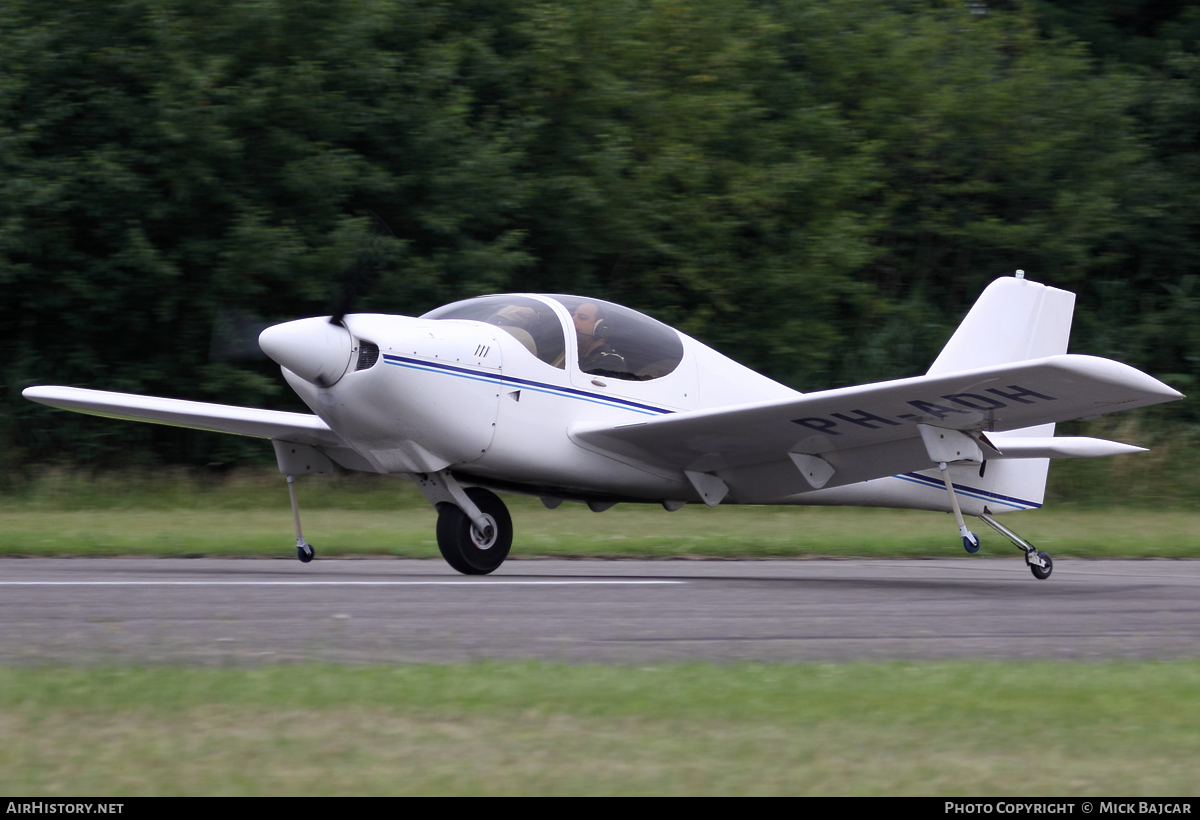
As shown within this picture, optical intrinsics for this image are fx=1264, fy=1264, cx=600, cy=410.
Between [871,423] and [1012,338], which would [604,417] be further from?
Answer: [1012,338]

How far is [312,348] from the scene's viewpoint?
7.88 meters

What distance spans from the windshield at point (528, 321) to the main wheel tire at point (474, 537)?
3.59 feet

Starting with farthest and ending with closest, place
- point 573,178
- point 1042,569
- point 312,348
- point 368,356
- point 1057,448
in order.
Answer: point 573,178 < point 1057,448 < point 1042,569 < point 368,356 < point 312,348

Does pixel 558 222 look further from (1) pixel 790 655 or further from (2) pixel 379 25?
(1) pixel 790 655

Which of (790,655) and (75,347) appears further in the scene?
(75,347)

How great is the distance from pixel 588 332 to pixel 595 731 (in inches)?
213

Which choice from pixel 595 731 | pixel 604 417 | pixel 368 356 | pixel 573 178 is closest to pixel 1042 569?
pixel 604 417

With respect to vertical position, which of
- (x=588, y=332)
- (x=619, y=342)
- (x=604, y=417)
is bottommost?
(x=604, y=417)

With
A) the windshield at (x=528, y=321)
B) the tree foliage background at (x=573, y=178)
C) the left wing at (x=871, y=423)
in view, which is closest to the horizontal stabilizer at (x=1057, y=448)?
the left wing at (x=871, y=423)

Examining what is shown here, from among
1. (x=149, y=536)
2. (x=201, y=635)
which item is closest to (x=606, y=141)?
(x=149, y=536)

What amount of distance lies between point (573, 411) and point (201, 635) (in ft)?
12.5

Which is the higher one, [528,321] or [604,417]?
[528,321]

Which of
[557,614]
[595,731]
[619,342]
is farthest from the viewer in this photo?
[619,342]

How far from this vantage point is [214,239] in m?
17.9
